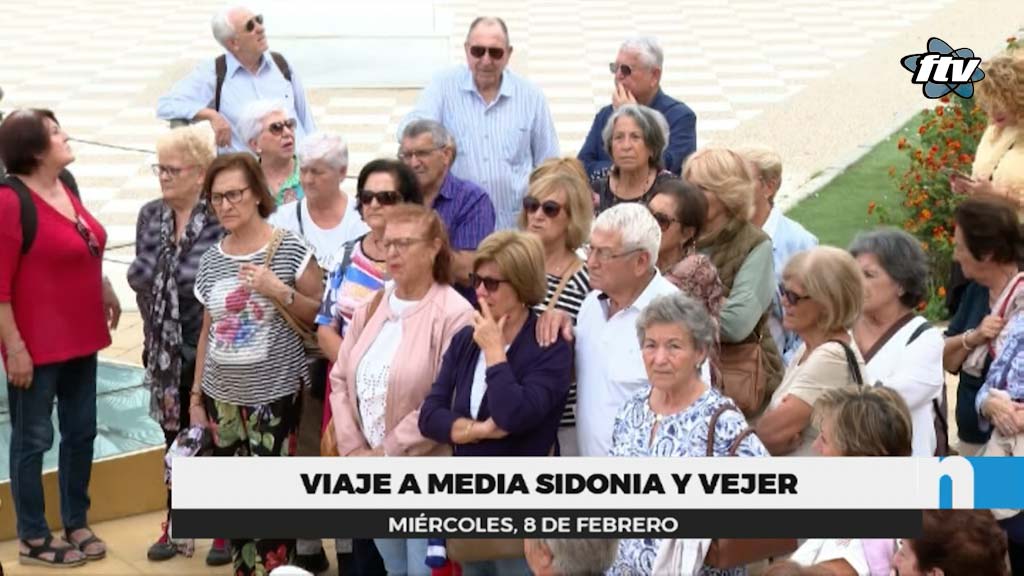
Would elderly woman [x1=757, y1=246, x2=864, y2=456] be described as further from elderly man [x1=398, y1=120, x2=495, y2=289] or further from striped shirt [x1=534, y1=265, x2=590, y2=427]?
elderly man [x1=398, y1=120, x2=495, y2=289]

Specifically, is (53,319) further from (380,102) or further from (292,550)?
(380,102)

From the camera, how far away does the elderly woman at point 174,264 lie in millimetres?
7445

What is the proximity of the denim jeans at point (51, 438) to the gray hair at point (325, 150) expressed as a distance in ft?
4.14

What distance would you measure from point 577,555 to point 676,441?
0.55 metres

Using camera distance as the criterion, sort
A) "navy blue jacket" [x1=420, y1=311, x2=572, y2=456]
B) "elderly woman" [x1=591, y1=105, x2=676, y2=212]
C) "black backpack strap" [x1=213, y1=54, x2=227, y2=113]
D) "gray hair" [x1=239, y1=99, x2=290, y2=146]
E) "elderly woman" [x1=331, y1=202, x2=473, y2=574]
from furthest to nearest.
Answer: "black backpack strap" [x1=213, y1=54, x2=227, y2=113] → "gray hair" [x1=239, y1=99, x2=290, y2=146] → "elderly woman" [x1=591, y1=105, x2=676, y2=212] → "elderly woman" [x1=331, y1=202, x2=473, y2=574] → "navy blue jacket" [x1=420, y1=311, x2=572, y2=456]

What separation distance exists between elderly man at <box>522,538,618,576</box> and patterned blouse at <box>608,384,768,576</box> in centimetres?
25

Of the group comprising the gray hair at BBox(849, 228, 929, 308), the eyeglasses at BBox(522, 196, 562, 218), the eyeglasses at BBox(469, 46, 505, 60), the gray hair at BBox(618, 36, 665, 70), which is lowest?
the eyeglasses at BBox(522, 196, 562, 218)

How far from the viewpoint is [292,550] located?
288 inches

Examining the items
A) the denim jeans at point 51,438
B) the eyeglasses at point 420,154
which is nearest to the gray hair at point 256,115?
the eyeglasses at point 420,154

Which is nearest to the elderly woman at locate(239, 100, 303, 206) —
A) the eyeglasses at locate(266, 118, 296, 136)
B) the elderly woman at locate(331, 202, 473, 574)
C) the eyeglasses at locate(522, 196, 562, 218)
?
the eyeglasses at locate(266, 118, 296, 136)

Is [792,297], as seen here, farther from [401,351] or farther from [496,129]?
[496,129]

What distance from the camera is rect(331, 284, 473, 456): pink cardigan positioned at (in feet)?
21.0

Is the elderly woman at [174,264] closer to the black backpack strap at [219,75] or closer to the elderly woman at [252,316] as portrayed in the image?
the elderly woman at [252,316]

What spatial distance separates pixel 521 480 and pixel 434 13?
1485 cm
